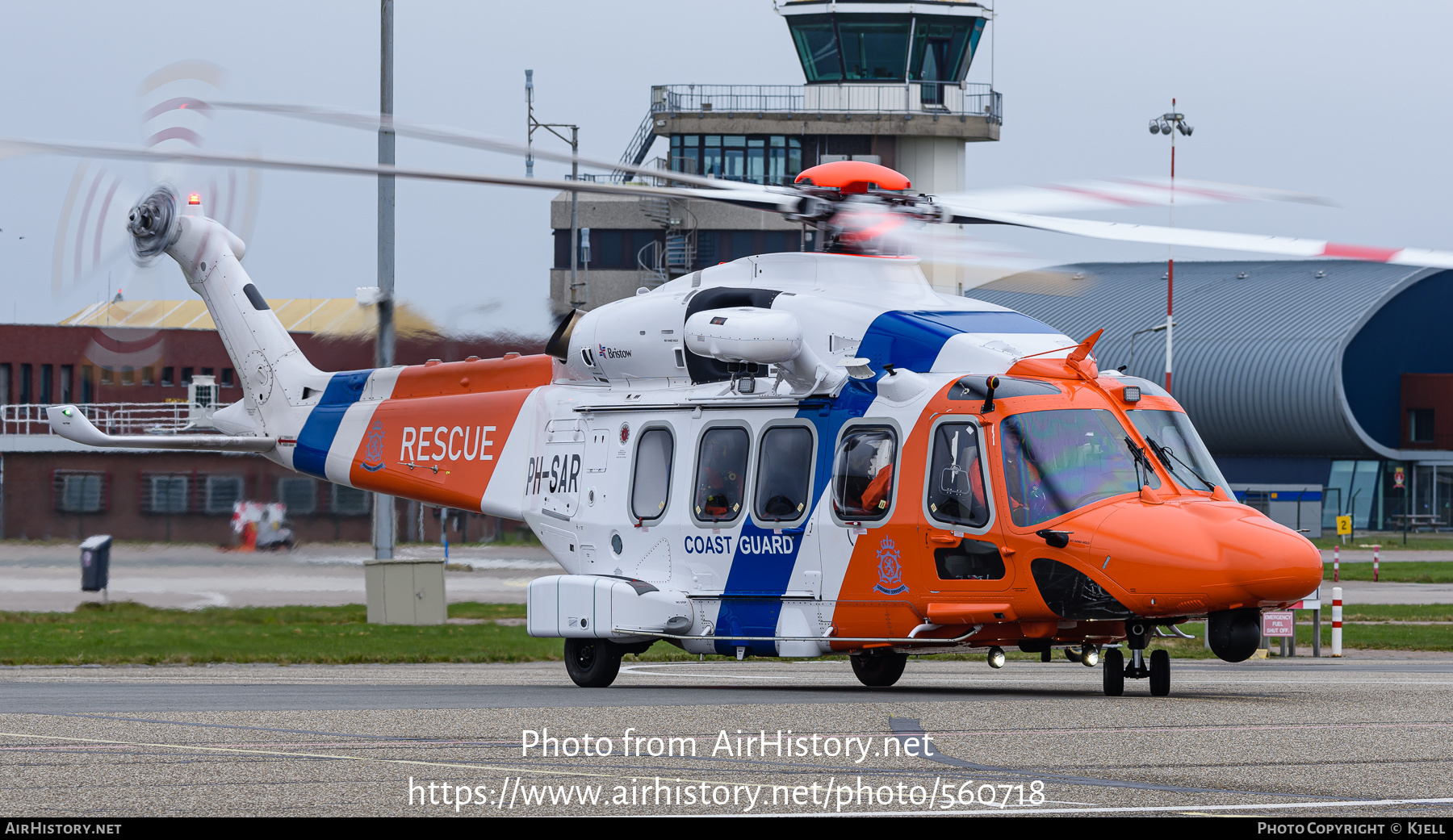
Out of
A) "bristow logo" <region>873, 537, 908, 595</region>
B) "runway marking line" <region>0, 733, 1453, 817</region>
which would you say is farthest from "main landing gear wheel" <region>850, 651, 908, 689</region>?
"runway marking line" <region>0, 733, 1453, 817</region>

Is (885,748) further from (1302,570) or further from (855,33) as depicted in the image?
(855,33)

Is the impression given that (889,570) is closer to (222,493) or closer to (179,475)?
(222,493)

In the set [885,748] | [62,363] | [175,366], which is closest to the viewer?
[885,748]

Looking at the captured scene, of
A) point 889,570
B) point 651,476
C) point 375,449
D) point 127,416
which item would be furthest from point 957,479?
point 127,416

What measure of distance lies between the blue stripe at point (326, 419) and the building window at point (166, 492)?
8.61m

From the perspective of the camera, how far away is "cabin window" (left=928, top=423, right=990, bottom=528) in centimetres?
A: 1316

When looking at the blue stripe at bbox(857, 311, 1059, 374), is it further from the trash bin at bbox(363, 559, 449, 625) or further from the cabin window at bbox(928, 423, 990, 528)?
the trash bin at bbox(363, 559, 449, 625)

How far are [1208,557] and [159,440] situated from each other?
12330 mm

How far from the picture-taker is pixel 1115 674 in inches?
534

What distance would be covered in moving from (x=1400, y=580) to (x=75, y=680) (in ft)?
96.5

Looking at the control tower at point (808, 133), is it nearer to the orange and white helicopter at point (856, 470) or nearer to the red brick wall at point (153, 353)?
the red brick wall at point (153, 353)

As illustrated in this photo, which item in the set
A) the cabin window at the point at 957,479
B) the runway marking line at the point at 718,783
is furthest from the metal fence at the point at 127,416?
the runway marking line at the point at 718,783

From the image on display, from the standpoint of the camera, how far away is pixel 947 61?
187ft
